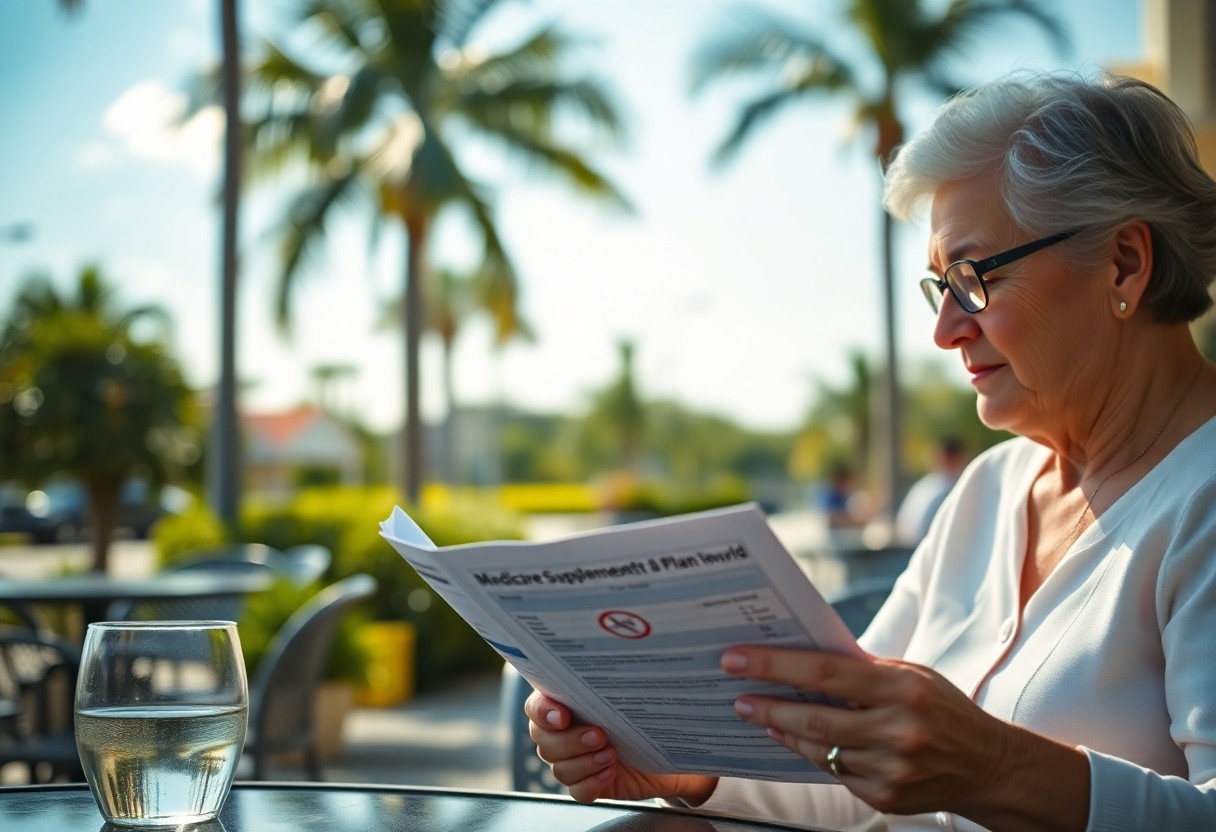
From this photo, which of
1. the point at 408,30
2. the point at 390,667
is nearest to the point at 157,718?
the point at 390,667

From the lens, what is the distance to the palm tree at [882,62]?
14.2m

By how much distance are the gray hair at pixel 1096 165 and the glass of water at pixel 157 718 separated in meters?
1.05

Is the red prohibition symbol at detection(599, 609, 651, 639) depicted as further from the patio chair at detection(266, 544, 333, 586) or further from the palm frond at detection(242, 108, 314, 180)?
the palm frond at detection(242, 108, 314, 180)

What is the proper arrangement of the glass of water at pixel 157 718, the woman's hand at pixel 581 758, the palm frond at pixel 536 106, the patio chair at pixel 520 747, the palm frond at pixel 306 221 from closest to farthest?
the glass of water at pixel 157 718 < the woman's hand at pixel 581 758 < the patio chair at pixel 520 747 < the palm frond at pixel 306 221 < the palm frond at pixel 536 106

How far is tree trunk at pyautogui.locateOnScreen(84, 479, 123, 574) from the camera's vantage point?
13828 millimetres

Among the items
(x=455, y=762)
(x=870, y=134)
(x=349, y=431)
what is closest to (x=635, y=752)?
(x=455, y=762)

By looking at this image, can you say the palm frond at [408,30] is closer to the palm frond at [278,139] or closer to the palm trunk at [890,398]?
the palm frond at [278,139]

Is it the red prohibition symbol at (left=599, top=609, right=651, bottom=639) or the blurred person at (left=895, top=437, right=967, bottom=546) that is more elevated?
the red prohibition symbol at (left=599, top=609, right=651, bottom=639)

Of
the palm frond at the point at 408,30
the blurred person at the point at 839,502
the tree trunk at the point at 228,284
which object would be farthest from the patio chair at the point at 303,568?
the blurred person at the point at 839,502

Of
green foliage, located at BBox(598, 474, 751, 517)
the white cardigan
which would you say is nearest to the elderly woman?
the white cardigan

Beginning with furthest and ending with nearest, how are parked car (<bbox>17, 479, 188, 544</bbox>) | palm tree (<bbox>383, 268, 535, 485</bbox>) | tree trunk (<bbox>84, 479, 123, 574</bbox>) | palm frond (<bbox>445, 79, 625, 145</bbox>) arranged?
palm tree (<bbox>383, 268, 535, 485</bbox>) → parked car (<bbox>17, 479, 188, 544</bbox>) → tree trunk (<bbox>84, 479, 123, 574</bbox>) → palm frond (<bbox>445, 79, 625, 145</bbox>)

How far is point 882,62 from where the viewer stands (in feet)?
46.8

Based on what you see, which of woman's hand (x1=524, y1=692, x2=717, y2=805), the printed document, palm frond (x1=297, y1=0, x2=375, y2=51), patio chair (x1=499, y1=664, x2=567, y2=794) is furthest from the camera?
palm frond (x1=297, y1=0, x2=375, y2=51)

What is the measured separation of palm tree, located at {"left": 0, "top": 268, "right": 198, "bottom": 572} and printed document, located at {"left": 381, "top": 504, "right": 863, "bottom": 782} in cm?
1430
